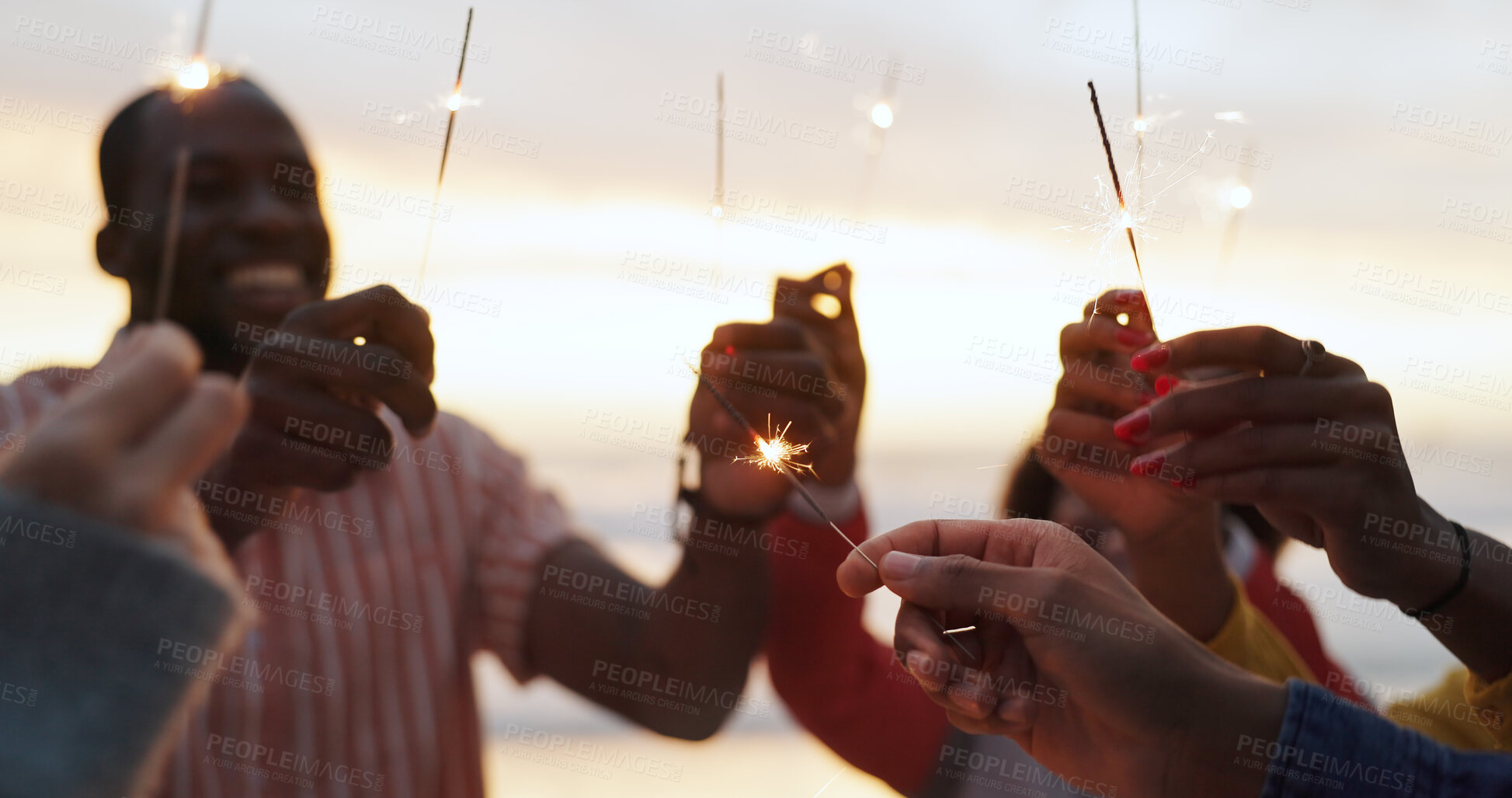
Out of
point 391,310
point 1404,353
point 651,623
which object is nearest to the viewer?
point 391,310

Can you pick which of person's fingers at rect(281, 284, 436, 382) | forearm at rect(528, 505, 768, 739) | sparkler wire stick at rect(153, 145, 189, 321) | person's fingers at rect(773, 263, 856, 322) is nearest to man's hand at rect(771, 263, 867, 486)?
person's fingers at rect(773, 263, 856, 322)

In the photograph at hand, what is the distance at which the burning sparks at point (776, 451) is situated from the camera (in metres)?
0.79

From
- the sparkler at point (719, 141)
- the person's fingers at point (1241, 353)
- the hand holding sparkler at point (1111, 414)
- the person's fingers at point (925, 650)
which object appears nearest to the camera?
the person's fingers at point (925, 650)

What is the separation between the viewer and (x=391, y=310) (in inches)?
28.1

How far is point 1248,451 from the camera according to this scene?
2.12 feet

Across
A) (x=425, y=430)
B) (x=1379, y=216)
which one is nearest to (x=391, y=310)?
(x=425, y=430)

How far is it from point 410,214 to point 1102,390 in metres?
0.70

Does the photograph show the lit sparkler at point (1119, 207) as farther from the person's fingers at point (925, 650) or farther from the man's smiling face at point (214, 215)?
the man's smiling face at point (214, 215)

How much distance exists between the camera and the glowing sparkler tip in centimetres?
74

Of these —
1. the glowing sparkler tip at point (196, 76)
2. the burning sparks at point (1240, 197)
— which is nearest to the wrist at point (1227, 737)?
the burning sparks at point (1240, 197)

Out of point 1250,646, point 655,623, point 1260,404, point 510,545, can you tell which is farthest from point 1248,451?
point 510,545

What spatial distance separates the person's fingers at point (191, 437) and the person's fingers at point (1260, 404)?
0.72m

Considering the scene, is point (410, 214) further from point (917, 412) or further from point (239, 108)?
point (917, 412)

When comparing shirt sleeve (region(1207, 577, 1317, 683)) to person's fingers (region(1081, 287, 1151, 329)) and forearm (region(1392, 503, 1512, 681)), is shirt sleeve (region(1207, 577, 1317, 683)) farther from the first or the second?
person's fingers (region(1081, 287, 1151, 329))
